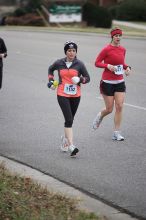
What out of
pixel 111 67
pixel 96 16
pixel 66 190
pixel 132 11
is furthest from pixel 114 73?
pixel 132 11

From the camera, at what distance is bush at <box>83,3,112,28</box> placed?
1763 inches

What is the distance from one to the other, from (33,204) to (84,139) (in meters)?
4.43

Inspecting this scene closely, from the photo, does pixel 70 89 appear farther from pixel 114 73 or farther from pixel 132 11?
pixel 132 11

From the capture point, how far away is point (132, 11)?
52875 mm

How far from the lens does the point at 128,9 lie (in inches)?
2108

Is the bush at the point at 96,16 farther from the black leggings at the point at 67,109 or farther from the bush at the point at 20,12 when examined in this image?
the black leggings at the point at 67,109

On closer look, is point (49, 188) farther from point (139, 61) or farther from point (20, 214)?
point (139, 61)

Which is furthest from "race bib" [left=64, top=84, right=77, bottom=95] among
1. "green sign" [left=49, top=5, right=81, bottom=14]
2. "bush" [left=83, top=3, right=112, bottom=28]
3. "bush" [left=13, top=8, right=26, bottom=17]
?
"bush" [left=13, top=8, right=26, bottom=17]

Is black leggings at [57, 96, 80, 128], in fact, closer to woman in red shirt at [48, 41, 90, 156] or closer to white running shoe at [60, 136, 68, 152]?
woman in red shirt at [48, 41, 90, 156]

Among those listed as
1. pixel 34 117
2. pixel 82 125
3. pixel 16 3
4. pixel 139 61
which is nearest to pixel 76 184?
pixel 82 125

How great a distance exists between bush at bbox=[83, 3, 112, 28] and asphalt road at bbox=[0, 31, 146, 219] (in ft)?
80.0

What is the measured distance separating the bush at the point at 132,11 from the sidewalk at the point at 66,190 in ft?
145

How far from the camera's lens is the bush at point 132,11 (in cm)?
5244

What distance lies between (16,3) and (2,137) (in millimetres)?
54002
